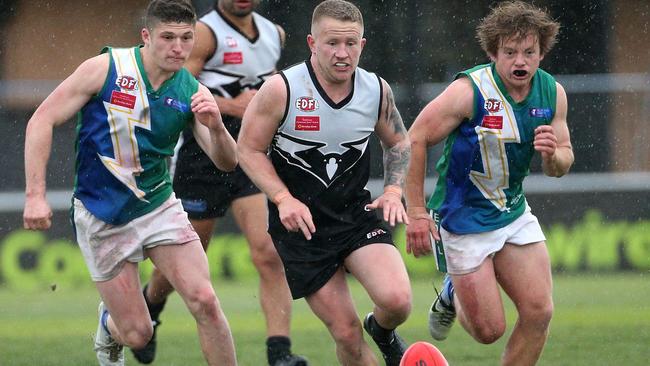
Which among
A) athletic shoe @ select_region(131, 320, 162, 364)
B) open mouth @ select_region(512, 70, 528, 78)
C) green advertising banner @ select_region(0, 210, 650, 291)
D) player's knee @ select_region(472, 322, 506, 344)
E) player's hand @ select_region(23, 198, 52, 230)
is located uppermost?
open mouth @ select_region(512, 70, 528, 78)

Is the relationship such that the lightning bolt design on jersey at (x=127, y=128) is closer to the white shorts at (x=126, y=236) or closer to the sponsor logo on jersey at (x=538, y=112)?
the white shorts at (x=126, y=236)

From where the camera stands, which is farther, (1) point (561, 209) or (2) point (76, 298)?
(1) point (561, 209)

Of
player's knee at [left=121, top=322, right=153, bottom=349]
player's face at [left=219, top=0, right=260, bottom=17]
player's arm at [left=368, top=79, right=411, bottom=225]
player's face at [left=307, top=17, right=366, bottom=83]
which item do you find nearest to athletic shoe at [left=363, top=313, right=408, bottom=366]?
player's arm at [left=368, top=79, right=411, bottom=225]

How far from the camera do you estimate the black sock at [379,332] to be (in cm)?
645

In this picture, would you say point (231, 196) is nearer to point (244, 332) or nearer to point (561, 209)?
point (244, 332)

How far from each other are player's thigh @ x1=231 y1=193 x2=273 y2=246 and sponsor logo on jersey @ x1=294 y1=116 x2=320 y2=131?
1457mm


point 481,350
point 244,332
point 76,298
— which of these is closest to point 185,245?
point 481,350

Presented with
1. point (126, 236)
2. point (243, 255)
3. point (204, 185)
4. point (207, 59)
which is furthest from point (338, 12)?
point (243, 255)

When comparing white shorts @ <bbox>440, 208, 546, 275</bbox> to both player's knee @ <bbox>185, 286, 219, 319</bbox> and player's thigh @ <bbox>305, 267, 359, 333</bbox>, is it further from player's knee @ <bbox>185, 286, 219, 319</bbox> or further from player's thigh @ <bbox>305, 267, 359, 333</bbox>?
player's knee @ <bbox>185, 286, 219, 319</bbox>

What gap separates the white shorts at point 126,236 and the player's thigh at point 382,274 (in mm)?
805

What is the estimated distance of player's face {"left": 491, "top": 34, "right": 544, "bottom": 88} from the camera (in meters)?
5.89

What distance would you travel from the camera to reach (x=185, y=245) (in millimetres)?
6004

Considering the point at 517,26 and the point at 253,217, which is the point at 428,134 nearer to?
the point at 517,26

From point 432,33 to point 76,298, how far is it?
4.79m
